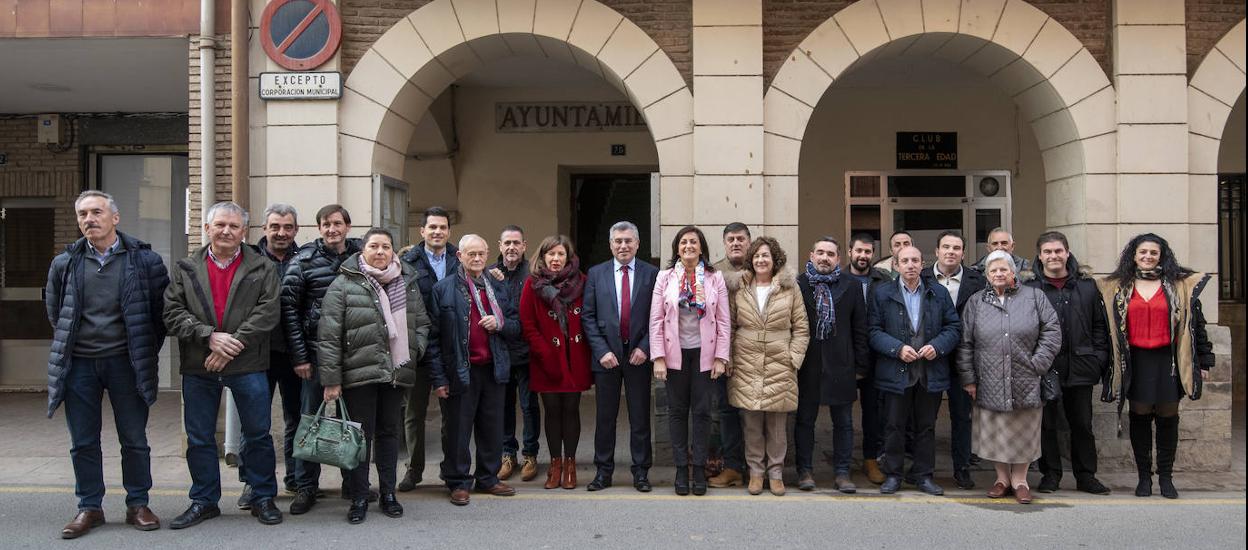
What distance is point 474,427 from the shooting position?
6.11m

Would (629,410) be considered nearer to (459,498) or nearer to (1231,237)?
(459,498)

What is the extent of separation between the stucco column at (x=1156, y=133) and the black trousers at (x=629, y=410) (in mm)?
4157

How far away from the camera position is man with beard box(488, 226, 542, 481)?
6.28 metres

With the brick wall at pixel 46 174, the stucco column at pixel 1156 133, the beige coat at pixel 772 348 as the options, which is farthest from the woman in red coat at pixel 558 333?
the brick wall at pixel 46 174

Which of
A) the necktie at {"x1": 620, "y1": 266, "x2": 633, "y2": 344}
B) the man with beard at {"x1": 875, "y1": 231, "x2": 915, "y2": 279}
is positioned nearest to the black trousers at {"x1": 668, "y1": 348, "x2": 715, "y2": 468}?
the necktie at {"x1": 620, "y1": 266, "x2": 633, "y2": 344}

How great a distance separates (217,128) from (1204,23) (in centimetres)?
835

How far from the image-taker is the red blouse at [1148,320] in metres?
6.03

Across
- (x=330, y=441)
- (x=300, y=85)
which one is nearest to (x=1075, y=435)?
(x=330, y=441)

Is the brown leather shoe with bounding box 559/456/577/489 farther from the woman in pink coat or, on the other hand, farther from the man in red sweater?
the man in red sweater

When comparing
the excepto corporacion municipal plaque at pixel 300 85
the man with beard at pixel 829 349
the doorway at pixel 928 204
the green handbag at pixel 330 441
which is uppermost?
the excepto corporacion municipal plaque at pixel 300 85

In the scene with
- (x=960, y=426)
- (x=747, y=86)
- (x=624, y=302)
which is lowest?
(x=960, y=426)

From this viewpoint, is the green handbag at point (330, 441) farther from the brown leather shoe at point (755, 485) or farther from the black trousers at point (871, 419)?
the black trousers at point (871, 419)

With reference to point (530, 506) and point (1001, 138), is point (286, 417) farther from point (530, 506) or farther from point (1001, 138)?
point (1001, 138)

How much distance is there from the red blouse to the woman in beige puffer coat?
2.20 metres
